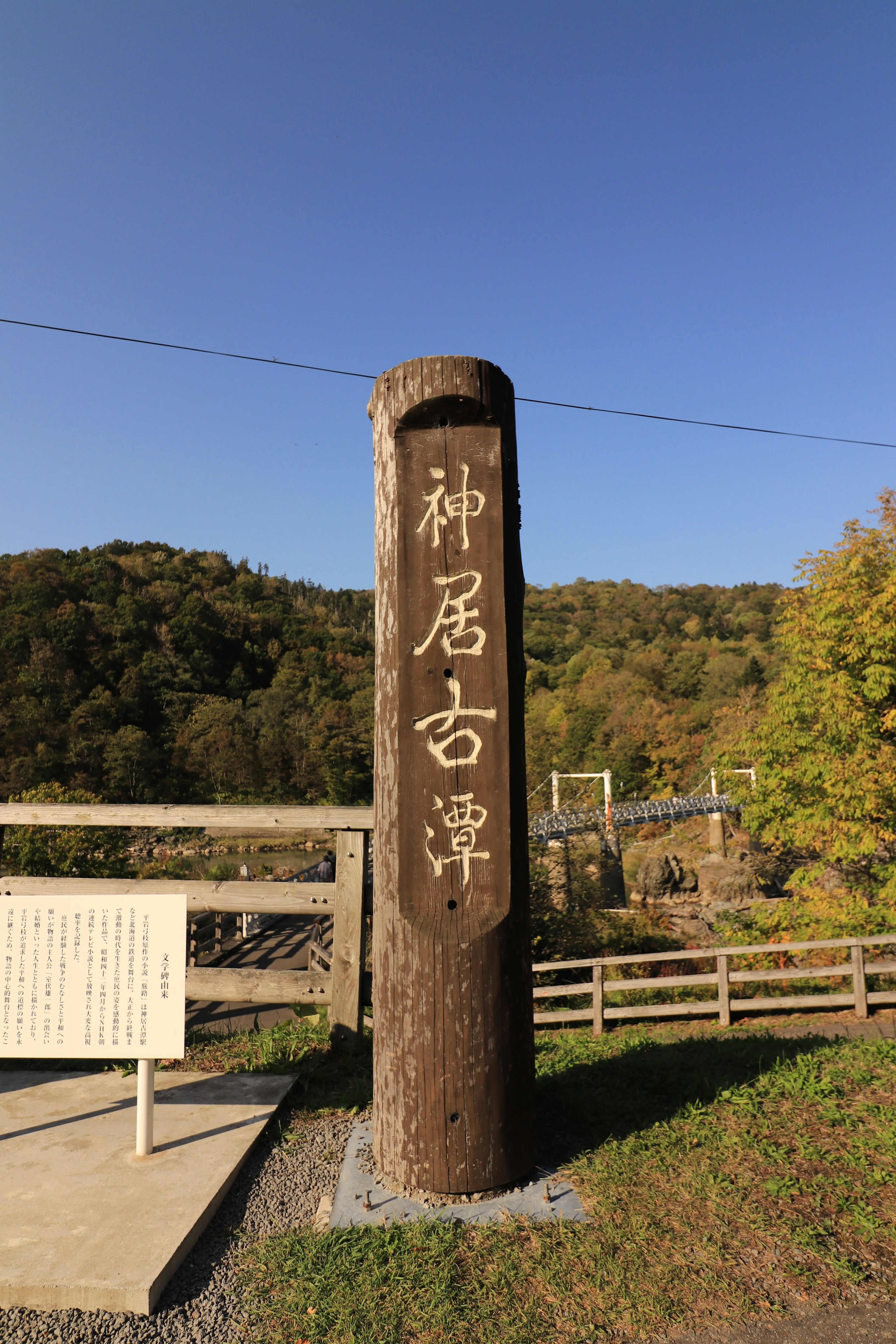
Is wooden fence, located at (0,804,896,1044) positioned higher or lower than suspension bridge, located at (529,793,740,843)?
higher

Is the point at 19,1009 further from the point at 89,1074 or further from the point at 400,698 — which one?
the point at 400,698

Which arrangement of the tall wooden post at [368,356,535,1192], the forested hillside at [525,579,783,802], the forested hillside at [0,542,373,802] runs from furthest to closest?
1. the forested hillside at [525,579,783,802]
2. the forested hillside at [0,542,373,802]
3. the tall wooden post at [368,356,535,1192]

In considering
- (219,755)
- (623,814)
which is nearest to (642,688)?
(623,814)

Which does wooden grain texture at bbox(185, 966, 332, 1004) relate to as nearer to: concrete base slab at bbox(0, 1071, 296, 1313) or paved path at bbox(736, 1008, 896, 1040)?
concrete base slab at bbox(0, 1071, 296, 1313)

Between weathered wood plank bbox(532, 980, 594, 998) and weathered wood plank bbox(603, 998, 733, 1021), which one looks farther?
weathered wood plank bbox(603, 998, 733, 1021)

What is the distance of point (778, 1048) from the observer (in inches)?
164

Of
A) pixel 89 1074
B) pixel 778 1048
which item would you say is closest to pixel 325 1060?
pixel 89 1074

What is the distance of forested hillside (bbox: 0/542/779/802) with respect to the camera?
41.2 m

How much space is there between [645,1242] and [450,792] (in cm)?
150

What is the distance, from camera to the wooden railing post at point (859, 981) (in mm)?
7148

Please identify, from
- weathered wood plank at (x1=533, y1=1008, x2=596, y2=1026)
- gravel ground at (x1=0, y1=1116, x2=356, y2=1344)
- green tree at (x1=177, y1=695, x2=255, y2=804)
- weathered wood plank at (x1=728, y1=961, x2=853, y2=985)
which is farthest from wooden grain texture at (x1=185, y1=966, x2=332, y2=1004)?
green tree at (x1=177, y1=695, x2=255, y2=804)

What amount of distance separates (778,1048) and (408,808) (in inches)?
111

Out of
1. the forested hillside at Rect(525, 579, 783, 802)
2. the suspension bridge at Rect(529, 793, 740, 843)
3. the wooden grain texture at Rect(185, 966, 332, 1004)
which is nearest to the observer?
the wooden grain texture at Rect(185, 966, 332, 1004)

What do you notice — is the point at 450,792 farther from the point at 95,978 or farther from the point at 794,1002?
the point at 794,1002
